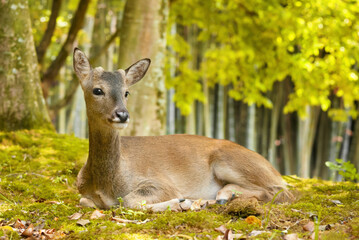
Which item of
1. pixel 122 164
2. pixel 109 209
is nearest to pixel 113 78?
pixel 122 164

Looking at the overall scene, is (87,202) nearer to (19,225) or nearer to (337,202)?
(19,225)

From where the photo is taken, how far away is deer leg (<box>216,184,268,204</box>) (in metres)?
5.33

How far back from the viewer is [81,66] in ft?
17.1

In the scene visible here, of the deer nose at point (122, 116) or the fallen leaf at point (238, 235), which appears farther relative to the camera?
the deer nose at point (122, 116)

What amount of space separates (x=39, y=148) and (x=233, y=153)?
2855 millimetres

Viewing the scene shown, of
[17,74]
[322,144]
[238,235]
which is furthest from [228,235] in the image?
[322,144]

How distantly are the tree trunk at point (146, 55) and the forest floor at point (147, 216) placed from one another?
224 centimetres

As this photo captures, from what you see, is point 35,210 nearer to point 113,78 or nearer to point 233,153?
point 113,78

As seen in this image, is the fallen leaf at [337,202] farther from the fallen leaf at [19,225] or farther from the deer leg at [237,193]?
the fallen leaf at [19,225]

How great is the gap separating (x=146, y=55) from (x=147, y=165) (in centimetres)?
358

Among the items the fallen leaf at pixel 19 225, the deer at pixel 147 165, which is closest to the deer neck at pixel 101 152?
the deer at pixel 147 165

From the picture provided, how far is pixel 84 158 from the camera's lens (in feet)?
21.9

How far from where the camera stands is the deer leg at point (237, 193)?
5332 mm

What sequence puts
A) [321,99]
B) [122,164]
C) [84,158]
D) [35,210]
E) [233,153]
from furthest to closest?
[321,99], [84,158], [233,153], [122,164], [35,210]
